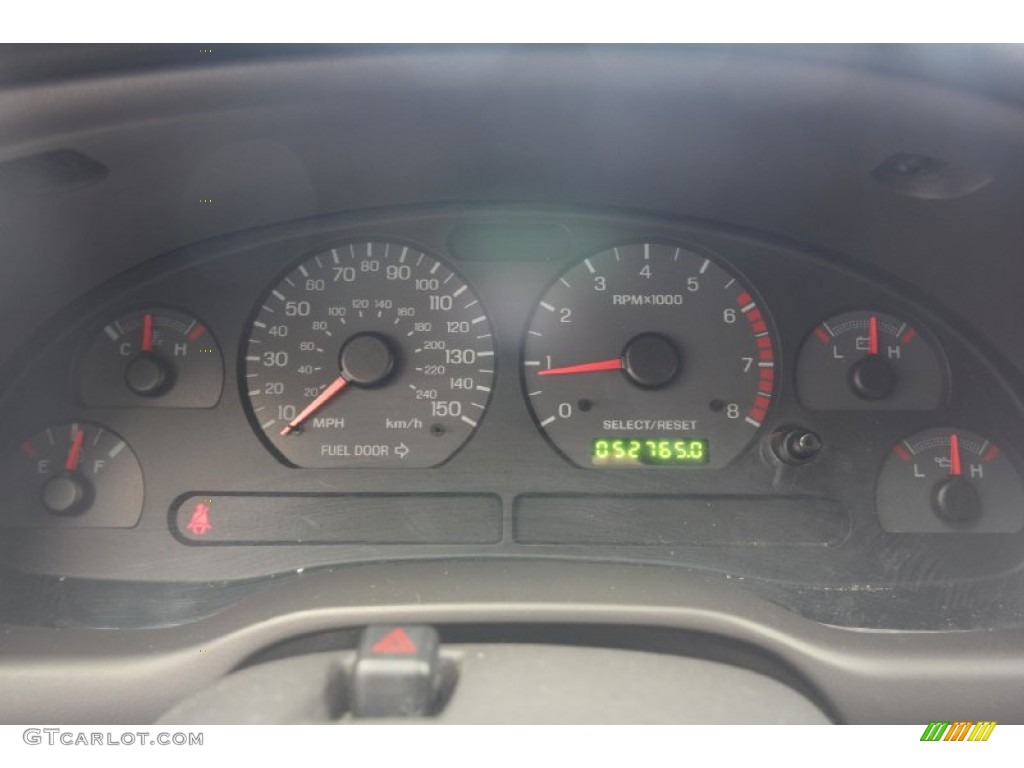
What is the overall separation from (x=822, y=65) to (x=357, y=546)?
1723 mm

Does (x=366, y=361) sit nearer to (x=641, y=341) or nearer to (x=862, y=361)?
(x=641, y=341)

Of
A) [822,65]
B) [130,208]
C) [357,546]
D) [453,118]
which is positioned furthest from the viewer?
[357,546]

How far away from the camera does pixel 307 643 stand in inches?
85.9

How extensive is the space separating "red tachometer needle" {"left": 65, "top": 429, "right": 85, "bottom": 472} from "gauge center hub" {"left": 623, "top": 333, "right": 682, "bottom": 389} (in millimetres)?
1595

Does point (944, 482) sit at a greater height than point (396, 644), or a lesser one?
greater

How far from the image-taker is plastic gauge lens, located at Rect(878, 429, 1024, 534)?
2.67 meters

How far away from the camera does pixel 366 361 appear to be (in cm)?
268

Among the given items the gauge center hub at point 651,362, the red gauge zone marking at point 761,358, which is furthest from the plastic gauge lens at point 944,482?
the gauge center hub at point 651,362

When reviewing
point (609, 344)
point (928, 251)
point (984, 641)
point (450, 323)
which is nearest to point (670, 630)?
point (984, 641)

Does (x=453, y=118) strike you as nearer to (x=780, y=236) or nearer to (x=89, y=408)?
(x=780, y=236)

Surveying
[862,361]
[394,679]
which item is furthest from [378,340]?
[862,361]

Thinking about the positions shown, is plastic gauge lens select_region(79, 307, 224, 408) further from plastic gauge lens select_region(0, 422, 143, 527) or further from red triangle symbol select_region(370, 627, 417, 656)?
red triangle symbol select_region(370, 627, 417, 656)

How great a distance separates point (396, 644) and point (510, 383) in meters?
1.20

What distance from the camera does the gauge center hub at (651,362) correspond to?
2695 mm
